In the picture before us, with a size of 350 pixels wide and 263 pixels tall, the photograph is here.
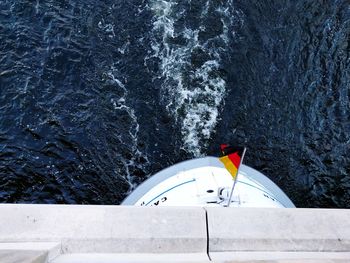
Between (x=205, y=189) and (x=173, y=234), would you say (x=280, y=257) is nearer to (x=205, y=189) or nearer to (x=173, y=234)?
(x=173, y=234)

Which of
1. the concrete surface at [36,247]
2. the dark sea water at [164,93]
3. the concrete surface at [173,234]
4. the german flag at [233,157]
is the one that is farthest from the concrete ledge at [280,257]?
the dark sea water at [164,93]

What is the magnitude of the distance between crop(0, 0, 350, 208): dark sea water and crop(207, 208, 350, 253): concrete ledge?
9.59 feet

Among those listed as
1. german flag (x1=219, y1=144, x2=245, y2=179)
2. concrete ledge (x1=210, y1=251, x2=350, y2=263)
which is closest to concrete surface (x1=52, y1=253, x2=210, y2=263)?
concrete ledge (x1=210, y1=251, x2=350, y2=263)

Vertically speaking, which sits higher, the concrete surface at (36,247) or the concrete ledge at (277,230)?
the concrete ledge at (277,230)

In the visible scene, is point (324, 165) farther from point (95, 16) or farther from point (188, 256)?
point (95, 16)

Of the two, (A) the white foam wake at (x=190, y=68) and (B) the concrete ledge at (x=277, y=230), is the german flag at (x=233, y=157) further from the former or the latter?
(A) the white foam wake at (x=190, y=68)

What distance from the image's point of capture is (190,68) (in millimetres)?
8938

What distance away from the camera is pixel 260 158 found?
802 centimetres

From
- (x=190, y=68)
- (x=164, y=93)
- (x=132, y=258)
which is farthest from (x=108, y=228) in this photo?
(x=190, y=68)

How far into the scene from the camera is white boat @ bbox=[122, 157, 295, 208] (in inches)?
236

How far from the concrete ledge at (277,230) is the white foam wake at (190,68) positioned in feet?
10.7

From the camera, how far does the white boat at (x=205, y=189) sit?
598 centimetres

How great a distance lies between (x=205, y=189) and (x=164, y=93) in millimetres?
2850

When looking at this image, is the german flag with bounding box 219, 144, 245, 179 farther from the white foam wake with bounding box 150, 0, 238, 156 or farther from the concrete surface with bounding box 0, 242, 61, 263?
the white foam wake with bounding box 150, 0, 238, 156
